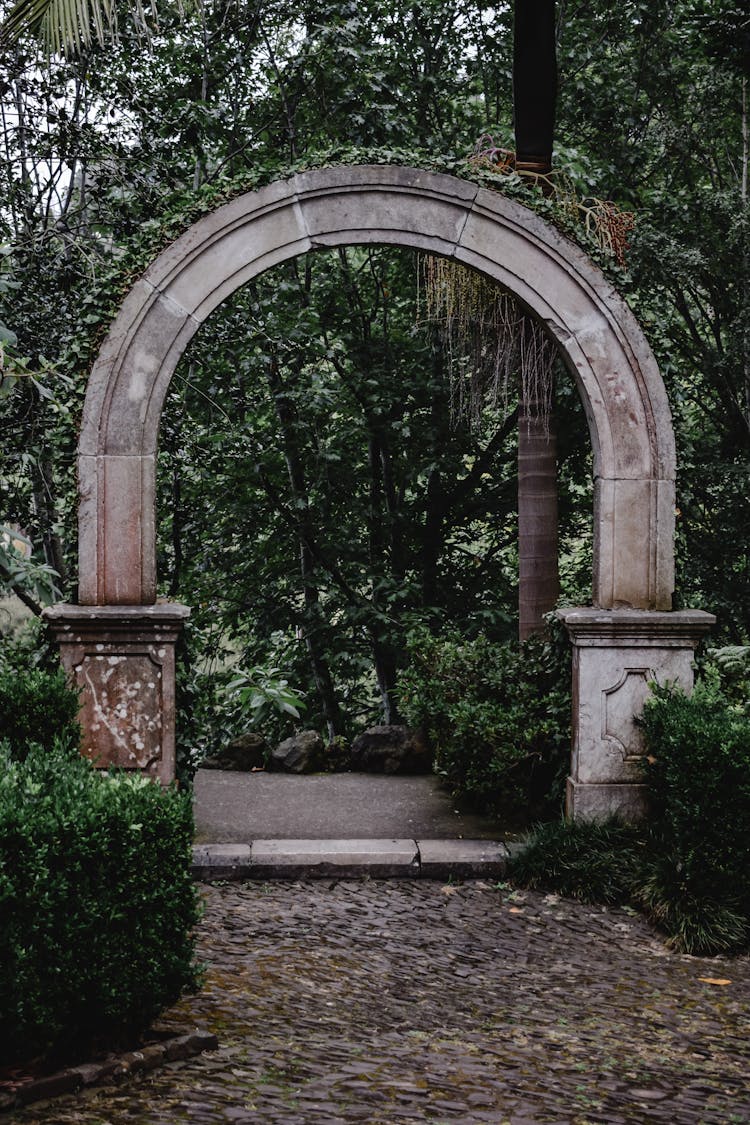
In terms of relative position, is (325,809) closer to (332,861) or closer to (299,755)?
(332,861)

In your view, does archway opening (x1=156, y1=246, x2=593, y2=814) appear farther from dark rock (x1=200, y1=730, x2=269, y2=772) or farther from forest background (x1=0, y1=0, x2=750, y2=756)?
dark rock (x1=200, y1=730, x2=269, y2=772)

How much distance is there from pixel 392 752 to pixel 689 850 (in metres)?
3.90

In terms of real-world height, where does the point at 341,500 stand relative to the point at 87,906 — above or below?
above

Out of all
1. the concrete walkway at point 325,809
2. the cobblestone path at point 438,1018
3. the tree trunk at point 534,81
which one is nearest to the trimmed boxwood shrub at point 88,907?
the cobblestone path at point 438,1018

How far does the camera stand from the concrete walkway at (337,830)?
237 inches

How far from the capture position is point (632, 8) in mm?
10008

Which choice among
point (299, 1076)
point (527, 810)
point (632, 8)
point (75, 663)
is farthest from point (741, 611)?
point (299, 1076)

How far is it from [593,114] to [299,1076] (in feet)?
29.7

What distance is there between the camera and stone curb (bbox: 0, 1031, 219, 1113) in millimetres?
3189

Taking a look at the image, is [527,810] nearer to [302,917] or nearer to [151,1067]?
[302,917]

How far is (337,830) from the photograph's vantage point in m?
6.77

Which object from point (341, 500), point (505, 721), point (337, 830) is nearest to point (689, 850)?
point (505, 721)

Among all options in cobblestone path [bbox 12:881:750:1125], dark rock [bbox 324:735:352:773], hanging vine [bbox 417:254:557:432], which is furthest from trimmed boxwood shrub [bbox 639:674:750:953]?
dark rock [bbox 324:735:352:773]

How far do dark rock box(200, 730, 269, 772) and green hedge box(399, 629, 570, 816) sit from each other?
2.05m
